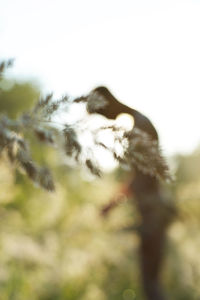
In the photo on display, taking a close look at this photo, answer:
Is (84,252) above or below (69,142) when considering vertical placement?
below

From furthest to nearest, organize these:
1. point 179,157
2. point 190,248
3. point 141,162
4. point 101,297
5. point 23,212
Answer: point 179,157
point 23,212
point 101,297
point 190,248
point 141,162

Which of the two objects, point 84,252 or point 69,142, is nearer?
point 69,142

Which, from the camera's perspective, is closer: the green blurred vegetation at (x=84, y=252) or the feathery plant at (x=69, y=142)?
the feathery plant at (x=69, y=142)

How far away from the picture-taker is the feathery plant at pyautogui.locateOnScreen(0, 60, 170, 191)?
70cm

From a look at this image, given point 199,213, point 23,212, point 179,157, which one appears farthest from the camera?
point 179,157

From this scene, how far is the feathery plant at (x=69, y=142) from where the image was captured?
2.31ft

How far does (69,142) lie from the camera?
0.74 meters

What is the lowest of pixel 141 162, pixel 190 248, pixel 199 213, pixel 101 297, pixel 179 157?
pixel 101 297

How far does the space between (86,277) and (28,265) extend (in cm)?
118

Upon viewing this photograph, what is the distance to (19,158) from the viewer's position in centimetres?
74

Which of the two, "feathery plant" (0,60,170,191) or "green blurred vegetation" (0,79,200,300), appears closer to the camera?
"feathery plant" (0,60,170,191)

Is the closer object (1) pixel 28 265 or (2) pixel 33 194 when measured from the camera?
(1) pixel 28 265

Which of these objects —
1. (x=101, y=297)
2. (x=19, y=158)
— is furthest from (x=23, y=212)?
(x=19, y=158)

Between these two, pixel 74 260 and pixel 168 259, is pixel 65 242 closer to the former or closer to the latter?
pixel 74 260
